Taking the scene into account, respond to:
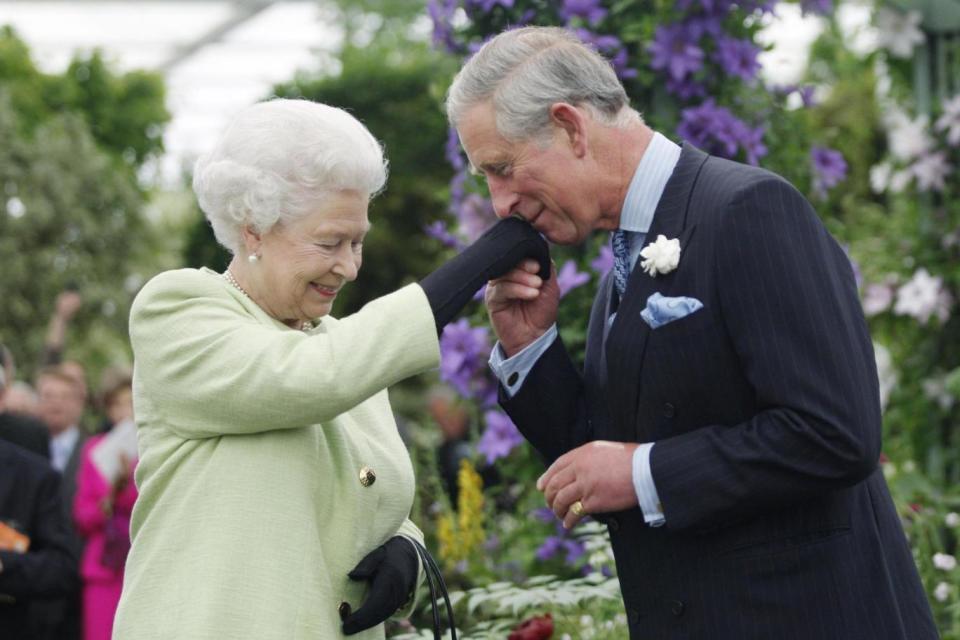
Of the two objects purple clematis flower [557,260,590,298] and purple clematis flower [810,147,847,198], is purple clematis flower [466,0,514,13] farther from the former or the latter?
purple clematis flower [810,147,847,198]

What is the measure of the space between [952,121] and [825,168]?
66.6 inches

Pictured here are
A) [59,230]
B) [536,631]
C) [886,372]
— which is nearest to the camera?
[536,631]

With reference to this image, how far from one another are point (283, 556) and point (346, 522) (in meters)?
0.15

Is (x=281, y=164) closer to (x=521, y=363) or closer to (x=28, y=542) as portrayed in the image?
(x=521, y=363)

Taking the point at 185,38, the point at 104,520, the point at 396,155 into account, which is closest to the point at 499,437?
the point at 104,520

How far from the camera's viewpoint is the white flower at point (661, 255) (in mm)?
2184

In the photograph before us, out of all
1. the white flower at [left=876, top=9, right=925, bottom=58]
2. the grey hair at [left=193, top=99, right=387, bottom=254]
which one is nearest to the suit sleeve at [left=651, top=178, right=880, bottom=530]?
→ the grey hair at [left=193, top=99, right=387, bottom=254]

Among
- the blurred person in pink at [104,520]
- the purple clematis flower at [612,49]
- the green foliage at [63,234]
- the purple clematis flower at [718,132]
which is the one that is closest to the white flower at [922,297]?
the purple clematis flower at [718,132]

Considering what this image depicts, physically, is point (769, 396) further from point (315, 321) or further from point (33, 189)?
point (33, 189)

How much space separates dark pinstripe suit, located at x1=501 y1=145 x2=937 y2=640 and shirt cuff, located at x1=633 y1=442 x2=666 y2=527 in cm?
2

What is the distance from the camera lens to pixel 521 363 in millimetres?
2543

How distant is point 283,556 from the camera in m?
2.13

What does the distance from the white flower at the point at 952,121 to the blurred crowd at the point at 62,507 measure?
A: 151 inches

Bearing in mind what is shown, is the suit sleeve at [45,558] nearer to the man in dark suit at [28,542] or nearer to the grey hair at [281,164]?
the man in dark suit at [28,542]
